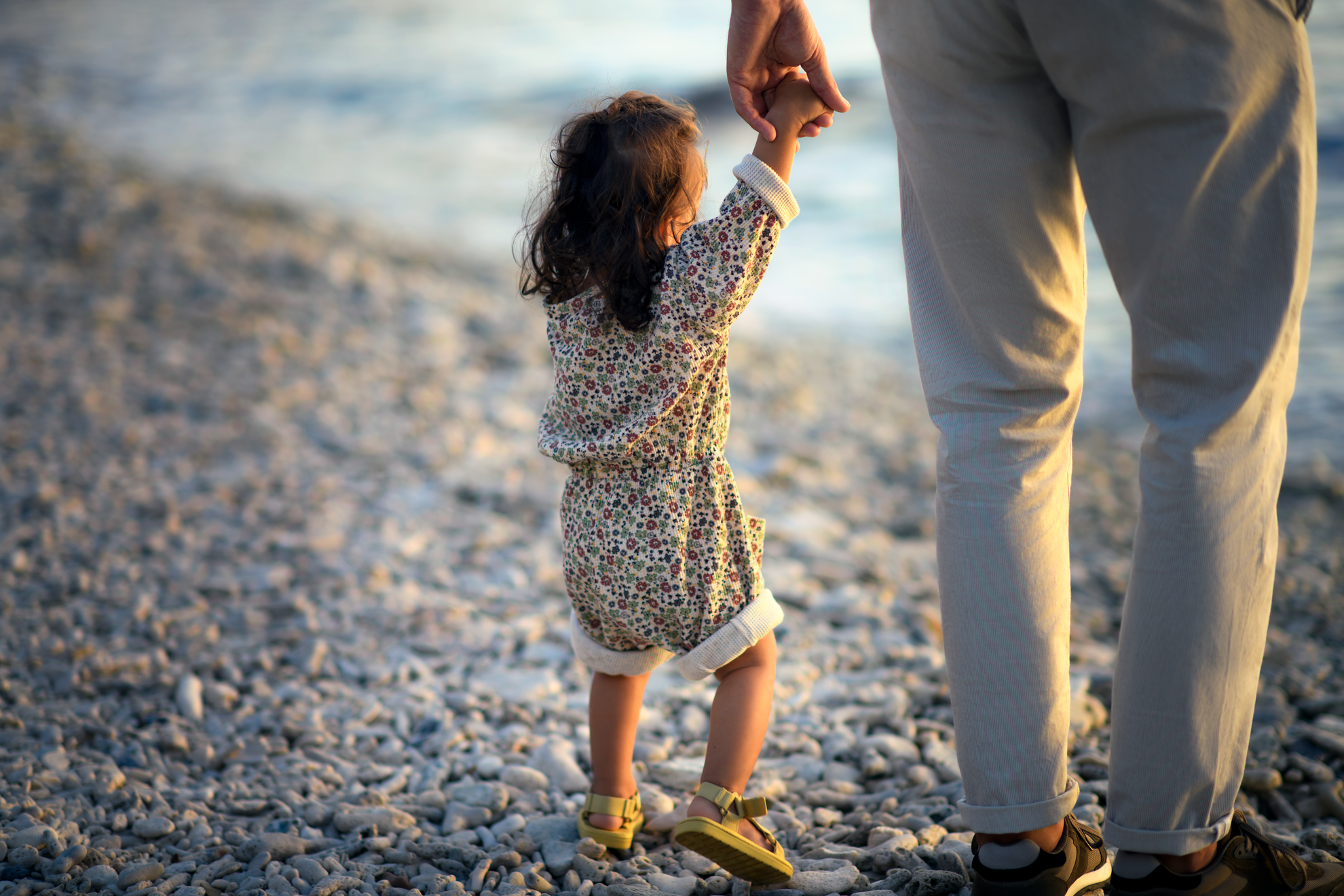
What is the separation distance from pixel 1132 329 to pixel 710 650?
807 mm

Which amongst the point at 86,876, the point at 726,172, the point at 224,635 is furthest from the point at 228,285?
the point at 726,172

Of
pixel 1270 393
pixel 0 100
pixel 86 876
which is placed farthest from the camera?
pixel 0 100

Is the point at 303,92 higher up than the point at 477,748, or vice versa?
the point at 303,92

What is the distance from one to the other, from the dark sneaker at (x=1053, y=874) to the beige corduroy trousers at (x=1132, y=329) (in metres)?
0.06

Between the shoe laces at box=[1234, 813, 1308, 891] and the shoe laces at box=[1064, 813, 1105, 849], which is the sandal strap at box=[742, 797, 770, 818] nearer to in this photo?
the shoe laces at box=[1064, 813, 1105, 849]

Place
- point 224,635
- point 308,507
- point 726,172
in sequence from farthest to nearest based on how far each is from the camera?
point 726,172 → point 308,507 → point 224,635

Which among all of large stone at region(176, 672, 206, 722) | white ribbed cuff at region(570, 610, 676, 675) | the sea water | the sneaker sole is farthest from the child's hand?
large stone at region(176, 672, 206, 722)

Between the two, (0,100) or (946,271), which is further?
(0,100)

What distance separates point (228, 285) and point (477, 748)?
399 centimetres

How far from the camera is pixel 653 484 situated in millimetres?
1666

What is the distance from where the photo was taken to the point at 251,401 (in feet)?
14.2

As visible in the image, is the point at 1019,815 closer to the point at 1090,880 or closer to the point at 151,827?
the point at 1090,880

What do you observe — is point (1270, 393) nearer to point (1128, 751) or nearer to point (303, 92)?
point (1128, 751)

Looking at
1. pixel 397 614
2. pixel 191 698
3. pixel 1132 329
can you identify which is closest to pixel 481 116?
pixel 397 614
